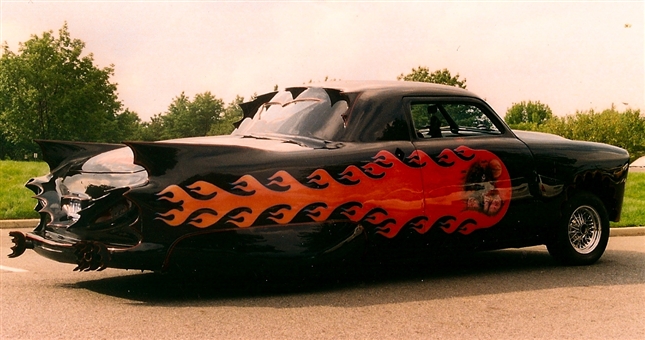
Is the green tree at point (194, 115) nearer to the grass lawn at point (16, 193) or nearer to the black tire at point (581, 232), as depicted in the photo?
the grass lawn at point (16, 193)

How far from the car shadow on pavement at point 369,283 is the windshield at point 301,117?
1241 millimetres

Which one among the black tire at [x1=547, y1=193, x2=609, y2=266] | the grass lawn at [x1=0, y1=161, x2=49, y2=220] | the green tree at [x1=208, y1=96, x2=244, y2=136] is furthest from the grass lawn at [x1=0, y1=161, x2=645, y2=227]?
the green tree at [x1=208, y1=96, x2=244, y2=136]

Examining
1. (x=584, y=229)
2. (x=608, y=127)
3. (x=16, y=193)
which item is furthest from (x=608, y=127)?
(x=584, y=229)

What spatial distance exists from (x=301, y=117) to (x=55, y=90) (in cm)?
5773

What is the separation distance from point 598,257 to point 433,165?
2.50 metres

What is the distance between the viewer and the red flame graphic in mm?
6336

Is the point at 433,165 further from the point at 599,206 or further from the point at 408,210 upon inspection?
the point at 599,206

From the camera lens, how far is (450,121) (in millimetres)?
8016

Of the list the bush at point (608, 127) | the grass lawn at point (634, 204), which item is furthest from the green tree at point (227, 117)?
the grass lawn at point (634, 204)

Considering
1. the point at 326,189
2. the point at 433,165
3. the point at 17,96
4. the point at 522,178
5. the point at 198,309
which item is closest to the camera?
the point at 198,309

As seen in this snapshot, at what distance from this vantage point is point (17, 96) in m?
64.2

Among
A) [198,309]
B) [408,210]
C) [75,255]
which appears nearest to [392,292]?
[408,210]

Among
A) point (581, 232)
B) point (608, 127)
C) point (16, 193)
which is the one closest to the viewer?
point (581, 232)

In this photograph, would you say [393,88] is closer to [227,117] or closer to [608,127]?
[608,127]
